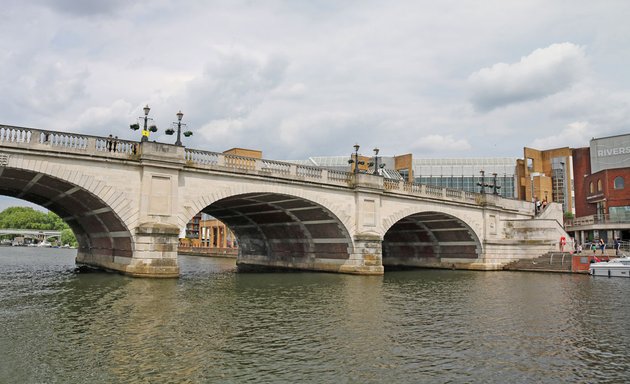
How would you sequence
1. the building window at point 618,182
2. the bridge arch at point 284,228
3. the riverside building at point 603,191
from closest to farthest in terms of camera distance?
1. the bridge arch at point 284,228
2. the riverside building at point 603,191
3. the building window at point 618,182

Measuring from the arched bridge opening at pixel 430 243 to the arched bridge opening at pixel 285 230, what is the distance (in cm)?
954

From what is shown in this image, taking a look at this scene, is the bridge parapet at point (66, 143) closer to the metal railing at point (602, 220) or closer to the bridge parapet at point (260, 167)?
the bridge parapet at point (260, 167)

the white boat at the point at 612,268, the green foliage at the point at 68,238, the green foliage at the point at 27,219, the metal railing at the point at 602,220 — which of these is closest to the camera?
the white boat at the point at 612,268

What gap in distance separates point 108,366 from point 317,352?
4588mm

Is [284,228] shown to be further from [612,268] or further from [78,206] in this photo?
[612,268]

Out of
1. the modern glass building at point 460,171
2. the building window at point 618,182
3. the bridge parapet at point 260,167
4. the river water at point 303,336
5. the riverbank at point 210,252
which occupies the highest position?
the modern glass building at point 460,171

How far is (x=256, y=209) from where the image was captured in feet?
128

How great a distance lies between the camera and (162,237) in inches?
1037

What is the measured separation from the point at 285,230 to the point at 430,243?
56.9 feet

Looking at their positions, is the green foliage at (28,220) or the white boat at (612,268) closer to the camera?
the white boat at (612,268)

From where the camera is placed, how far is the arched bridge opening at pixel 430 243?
4631 centimetres

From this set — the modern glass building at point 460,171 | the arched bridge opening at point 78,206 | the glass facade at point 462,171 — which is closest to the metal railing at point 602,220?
the modern glass building at point 460,171

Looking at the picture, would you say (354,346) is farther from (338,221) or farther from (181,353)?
(338,221)

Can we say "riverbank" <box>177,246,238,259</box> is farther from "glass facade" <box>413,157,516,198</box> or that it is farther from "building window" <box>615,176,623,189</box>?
"building window" <box>615,176,623,189</box>
